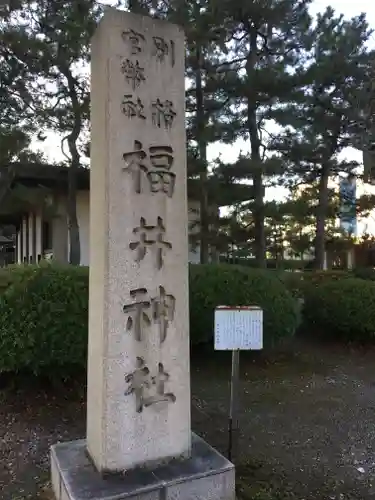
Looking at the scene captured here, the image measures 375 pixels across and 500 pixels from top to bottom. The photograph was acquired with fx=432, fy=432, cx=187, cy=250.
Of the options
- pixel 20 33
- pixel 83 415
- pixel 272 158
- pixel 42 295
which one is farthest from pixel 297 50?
pixel 83 415

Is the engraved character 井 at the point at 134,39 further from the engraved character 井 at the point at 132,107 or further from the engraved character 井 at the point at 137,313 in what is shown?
the engraved character 井 at the point at 137,313

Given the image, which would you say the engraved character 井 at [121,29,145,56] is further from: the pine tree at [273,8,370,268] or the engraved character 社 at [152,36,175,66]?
the pine tree at [273,8,370,268]

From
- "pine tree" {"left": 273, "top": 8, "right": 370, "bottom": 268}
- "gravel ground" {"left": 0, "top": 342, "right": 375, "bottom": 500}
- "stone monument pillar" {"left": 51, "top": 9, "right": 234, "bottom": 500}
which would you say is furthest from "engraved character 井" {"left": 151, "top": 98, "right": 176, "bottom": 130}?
"pine tree" {"left": 273, "top": 8, "right": 370, "bottom": 268}

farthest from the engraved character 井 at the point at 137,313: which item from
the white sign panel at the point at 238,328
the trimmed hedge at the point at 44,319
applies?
the trimmed hedge at the point at 44,319

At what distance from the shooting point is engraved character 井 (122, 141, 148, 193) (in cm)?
285

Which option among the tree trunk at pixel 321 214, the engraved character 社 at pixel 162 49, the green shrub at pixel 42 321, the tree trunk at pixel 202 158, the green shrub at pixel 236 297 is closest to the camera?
the engraved character 社 at pixel 162 49

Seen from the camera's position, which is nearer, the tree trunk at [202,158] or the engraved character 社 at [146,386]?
the engraved character 社 at [146,386]

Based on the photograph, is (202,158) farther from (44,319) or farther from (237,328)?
(237,328)

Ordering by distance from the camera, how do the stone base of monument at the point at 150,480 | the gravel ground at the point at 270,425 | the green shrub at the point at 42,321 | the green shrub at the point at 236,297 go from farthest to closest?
the green shrub at the point at 236,297 → the green shrub at the point at 42,321 → the gravel ground at the point at 270,425 → the stone base of monument at the point at 150,480

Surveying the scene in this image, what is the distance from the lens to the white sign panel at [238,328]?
3561 mm

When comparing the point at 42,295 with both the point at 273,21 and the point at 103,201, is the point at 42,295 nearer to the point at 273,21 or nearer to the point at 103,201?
the point at 103,201

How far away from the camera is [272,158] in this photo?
8586mm

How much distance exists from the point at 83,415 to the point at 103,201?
278 centimetres

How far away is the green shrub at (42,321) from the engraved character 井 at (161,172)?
2.12 m
